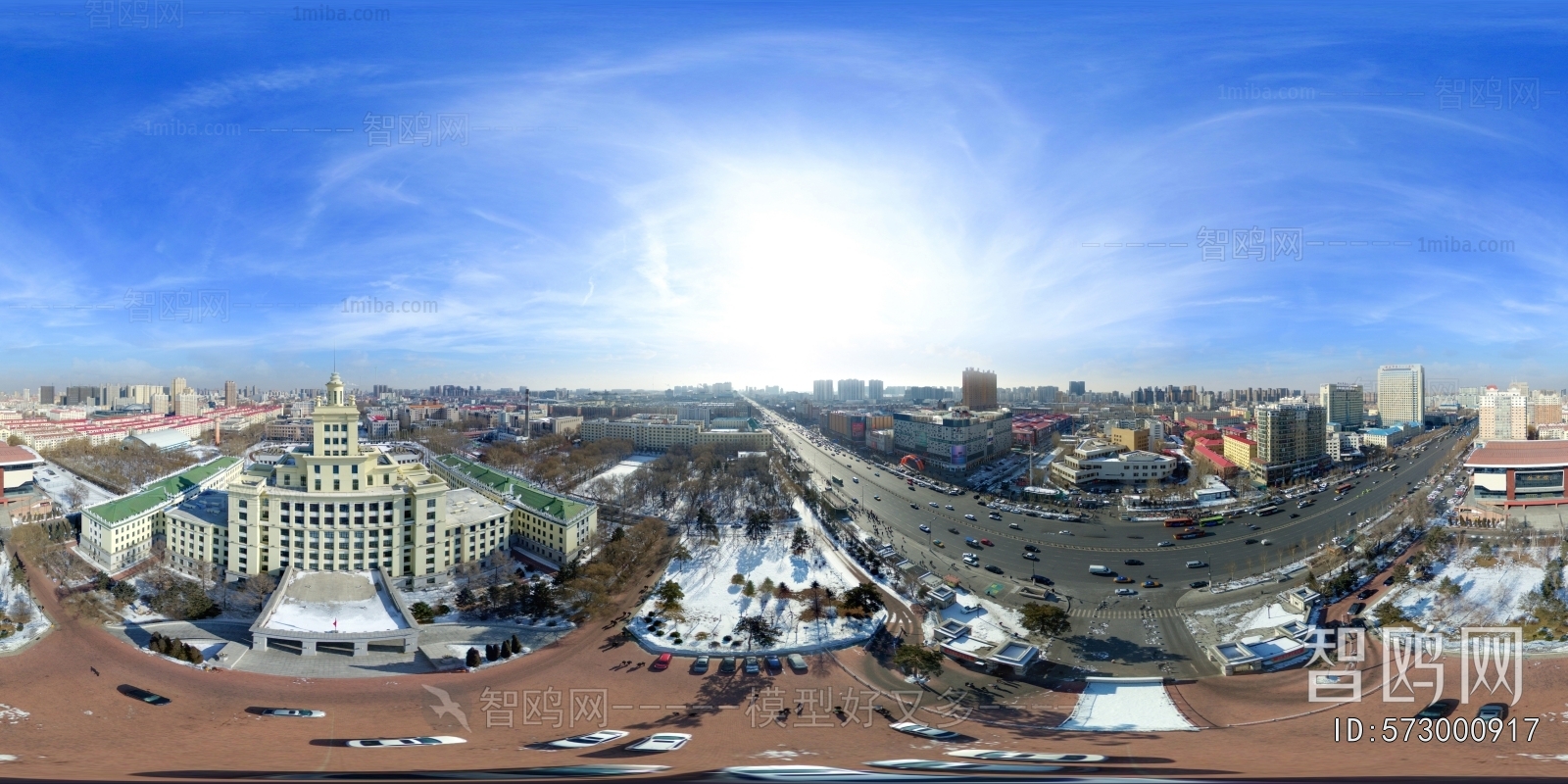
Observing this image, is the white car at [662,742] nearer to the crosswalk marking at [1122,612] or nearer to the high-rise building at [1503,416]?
the crosswalk marking at [1122,612]

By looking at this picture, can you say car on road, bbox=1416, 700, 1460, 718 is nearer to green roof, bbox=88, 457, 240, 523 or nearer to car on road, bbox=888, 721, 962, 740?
car on road, bbox=888, 721, 962, 740

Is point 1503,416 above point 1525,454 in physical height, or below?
above

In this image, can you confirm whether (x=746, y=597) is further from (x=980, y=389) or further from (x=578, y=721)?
(x=980, y=389)

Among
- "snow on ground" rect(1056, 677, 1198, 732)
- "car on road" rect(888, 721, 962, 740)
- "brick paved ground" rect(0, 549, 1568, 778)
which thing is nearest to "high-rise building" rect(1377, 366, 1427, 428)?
"brick paved ground" rect(0, 549, 1568, 778)

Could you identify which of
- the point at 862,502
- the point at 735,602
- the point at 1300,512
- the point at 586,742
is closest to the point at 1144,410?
the point at 1300,512

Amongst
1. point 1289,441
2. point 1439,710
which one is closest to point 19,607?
point 1439,710

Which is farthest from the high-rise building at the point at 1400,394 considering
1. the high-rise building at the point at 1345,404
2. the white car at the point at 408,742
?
the white car at the point at 408,742
